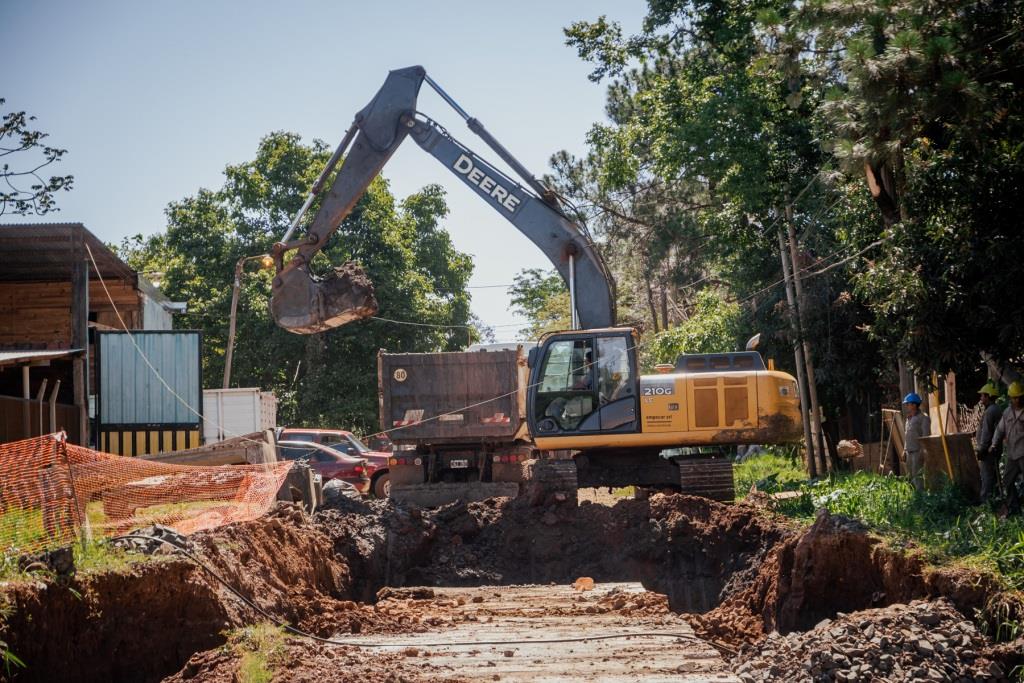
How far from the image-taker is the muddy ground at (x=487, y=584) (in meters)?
8.12

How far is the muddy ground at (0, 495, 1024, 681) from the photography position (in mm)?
8117

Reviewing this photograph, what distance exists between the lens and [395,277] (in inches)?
1556

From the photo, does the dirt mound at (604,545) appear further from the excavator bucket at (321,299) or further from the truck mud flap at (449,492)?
the truck mud flap at (449,492)

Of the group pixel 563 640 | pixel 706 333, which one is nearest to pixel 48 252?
pixel 563 640

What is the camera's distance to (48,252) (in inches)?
771

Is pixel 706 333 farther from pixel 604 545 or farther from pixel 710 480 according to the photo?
pixel 604 545

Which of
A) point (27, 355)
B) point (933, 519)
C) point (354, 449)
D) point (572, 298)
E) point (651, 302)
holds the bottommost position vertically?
point (933, 519)

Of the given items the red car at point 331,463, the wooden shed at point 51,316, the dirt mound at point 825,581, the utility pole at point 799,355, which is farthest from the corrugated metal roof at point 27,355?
the utility pole at point 799,355

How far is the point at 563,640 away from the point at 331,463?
14411 millimetres

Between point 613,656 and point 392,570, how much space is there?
19.8 feet

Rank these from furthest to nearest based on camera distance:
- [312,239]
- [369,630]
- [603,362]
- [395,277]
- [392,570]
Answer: [395,277], [312,239], [603,362], [392,570], [369,630]

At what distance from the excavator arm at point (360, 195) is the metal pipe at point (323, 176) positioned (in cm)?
2

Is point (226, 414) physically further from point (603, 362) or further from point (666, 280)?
point (666, 280)

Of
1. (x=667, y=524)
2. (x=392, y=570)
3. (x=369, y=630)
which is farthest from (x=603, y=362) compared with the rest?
(x=369, y=630)
